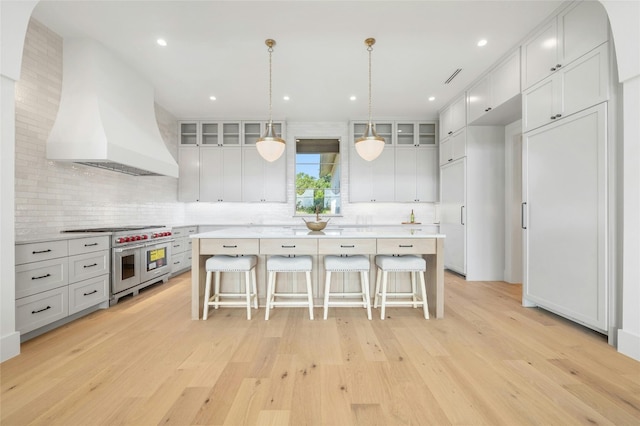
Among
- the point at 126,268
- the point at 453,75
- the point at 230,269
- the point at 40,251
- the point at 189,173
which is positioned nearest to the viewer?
the point at 40,251

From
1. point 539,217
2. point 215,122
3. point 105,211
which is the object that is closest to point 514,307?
point 539,217

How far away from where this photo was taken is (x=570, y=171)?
256 cm

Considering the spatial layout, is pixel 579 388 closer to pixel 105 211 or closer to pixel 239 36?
pixel 239 36

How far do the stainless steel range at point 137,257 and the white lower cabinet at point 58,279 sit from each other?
111 millimetres

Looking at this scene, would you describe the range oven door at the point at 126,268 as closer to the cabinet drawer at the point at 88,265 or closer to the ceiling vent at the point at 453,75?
the cabinet drawer at the point at 88,265

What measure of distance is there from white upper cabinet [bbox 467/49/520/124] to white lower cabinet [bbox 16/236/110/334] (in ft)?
16.3

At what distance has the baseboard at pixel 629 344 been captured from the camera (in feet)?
6.56

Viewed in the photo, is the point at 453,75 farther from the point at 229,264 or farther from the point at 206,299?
the point at 206,299

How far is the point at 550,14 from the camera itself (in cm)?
273

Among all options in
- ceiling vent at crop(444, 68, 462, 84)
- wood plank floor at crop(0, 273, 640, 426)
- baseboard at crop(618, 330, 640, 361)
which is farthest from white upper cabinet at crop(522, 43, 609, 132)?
wood plank floor at crop(0, 273, 640, 426)

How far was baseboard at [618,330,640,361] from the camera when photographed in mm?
2000

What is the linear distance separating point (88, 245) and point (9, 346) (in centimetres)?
107

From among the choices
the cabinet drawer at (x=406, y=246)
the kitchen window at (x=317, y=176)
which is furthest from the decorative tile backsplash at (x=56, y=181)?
the cabinet drawer at (x=406, y=246)

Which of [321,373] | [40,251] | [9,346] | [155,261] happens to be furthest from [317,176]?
[9,346]
